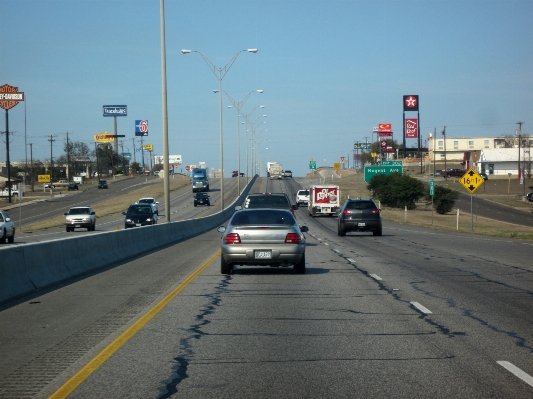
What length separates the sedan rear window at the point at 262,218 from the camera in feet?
60.1

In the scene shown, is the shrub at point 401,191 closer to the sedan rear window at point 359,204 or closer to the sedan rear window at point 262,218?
the sedan rear window at point 359,204

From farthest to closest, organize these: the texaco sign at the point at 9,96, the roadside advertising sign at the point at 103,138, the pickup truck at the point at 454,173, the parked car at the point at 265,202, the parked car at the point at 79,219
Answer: the roadside advertising sign at the point at 103,138, the pickup truck at the point at 454,173, the texaco sign at the point at 9,96, the parked car at the point at 79,219, the parked car at the point at 265,202

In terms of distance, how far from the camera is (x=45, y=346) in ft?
31.1

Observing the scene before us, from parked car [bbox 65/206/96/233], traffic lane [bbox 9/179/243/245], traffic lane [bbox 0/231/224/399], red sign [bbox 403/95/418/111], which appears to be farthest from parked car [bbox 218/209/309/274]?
red sign [bbox 403/95/418/111]

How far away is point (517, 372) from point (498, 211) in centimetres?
7817

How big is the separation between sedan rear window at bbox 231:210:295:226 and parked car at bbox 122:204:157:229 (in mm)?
30404

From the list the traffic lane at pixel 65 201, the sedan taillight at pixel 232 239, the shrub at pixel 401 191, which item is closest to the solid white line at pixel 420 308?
the sedan taillight at pixel 232 239

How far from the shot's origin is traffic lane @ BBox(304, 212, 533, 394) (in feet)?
30.7

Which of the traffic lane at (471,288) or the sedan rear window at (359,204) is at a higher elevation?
the sedan rear window at (359,204)

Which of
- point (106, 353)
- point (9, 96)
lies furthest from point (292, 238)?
point (9, 96)

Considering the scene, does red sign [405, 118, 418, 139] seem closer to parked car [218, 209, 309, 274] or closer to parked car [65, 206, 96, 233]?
parked car [65, 206, 96, 233]

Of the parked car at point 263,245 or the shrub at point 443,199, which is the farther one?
the shrub at point 443,199

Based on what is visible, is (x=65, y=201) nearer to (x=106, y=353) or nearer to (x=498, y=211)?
(x=498, y=211)

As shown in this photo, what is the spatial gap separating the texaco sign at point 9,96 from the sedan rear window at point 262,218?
283 feet
